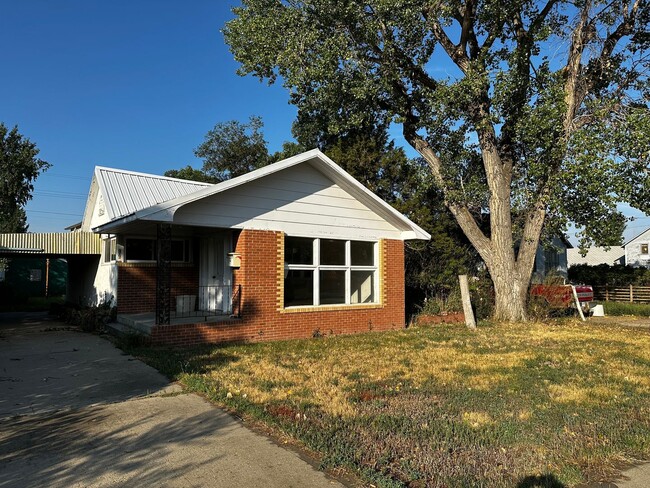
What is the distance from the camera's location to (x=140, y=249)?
13.5 metres

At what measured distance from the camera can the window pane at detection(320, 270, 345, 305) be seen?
1278 centimetres

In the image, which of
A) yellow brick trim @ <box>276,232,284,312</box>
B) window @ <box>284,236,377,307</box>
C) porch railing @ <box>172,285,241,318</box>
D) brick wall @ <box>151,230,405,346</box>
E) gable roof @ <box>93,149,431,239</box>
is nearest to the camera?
gable roof @ <box>93,149,431,239</box>

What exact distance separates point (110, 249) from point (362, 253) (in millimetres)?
7386

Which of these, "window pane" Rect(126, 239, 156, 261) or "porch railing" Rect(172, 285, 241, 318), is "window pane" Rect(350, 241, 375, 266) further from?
"window pane" Rect(126, 239, 156, 261)

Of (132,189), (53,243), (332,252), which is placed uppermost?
(132,189)

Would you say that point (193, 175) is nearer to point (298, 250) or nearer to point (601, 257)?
point (298, 250)

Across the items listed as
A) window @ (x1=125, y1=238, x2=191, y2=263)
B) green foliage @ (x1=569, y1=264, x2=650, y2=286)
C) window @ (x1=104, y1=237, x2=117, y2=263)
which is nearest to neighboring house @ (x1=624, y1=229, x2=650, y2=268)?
green foliage @ (x1=569, y1=264, x2=650, y2=286)

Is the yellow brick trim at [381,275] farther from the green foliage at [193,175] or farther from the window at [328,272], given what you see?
the green foliage at [193,175]

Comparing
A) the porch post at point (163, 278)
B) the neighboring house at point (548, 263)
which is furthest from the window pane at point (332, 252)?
the neighboring house at point (548, 263)

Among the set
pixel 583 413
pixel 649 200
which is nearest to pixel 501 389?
pixel 583 413

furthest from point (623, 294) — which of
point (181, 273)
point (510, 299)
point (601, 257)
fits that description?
point (601, 257)

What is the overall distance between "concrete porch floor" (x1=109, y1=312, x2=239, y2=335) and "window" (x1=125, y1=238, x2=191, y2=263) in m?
1.72

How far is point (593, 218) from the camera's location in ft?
48.0

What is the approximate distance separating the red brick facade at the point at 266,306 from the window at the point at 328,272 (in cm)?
30
